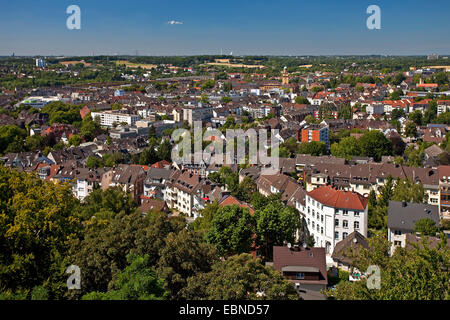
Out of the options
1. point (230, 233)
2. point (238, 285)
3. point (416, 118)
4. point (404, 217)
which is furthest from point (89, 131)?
point (238, 285)

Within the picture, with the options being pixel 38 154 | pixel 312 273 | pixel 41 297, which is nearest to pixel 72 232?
pixel 41 297

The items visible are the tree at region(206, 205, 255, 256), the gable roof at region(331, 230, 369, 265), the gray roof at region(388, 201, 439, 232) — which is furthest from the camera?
the gray roof at region(388, 201, 439, 232)

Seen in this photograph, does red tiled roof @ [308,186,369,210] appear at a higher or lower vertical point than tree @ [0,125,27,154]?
lower

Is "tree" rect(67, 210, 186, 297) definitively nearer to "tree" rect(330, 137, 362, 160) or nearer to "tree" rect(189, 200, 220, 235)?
"tree" rect(189, 200, 220, 235)

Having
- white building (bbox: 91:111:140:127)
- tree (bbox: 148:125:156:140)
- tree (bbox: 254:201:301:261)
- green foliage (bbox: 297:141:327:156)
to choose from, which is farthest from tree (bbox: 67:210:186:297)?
white building (bbox: 91:111:140:127)

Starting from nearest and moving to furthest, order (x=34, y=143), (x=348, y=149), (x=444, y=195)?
(x=444, y=195), (x=348, y=149), (x=34, y=143)

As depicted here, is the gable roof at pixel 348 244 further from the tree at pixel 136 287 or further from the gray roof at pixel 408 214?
the tree at pixel 136 287

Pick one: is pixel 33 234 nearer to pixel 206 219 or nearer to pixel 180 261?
pixel 180 261

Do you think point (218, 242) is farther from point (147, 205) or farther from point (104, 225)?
point (147, 205)
